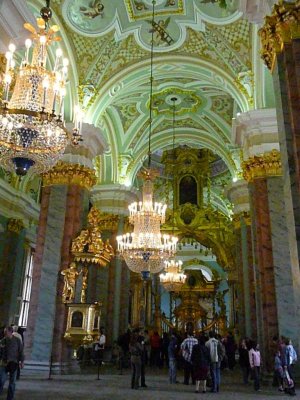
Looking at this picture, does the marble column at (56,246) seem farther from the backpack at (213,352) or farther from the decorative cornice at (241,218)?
the decorative cornice at (241,218)

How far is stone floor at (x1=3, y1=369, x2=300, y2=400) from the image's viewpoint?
6.24m

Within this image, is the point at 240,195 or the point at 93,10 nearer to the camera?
the point at 93,10

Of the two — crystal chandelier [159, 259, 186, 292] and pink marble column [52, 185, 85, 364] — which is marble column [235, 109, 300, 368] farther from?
crystal chandelier [159, 259, 186, 292]

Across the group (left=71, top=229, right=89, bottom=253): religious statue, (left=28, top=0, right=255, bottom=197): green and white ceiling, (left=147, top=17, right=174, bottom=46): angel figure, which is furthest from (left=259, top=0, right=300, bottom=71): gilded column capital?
(left=71, top=229, right=89, bottom=253): religious statue

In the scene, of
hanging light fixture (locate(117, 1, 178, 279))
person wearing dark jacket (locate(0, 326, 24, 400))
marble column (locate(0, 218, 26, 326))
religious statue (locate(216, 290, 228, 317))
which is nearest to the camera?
person wearing dark jacket (locate(0, 326, 24, 400))

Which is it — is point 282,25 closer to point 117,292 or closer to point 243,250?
point 243,250

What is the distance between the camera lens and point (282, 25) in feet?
17.1

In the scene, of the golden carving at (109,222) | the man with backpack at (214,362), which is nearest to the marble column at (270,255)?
the man with backpack at (214,362)

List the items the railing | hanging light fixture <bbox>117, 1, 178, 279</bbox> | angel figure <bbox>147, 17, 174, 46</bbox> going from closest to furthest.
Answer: hanging light fixture <bbox>117, 1, 178, 279</bbox> → angel figure <bbox>147, 17, 174, 46</bbox> → the railing

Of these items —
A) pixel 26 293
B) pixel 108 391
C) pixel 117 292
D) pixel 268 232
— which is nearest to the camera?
pixel 108 391

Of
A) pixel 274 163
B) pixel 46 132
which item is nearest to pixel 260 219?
pixel 274 163

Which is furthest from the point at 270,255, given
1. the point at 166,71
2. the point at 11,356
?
the point at 166,71

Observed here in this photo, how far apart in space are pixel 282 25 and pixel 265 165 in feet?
13.9

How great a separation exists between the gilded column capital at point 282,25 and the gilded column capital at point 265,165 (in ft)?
12.9
